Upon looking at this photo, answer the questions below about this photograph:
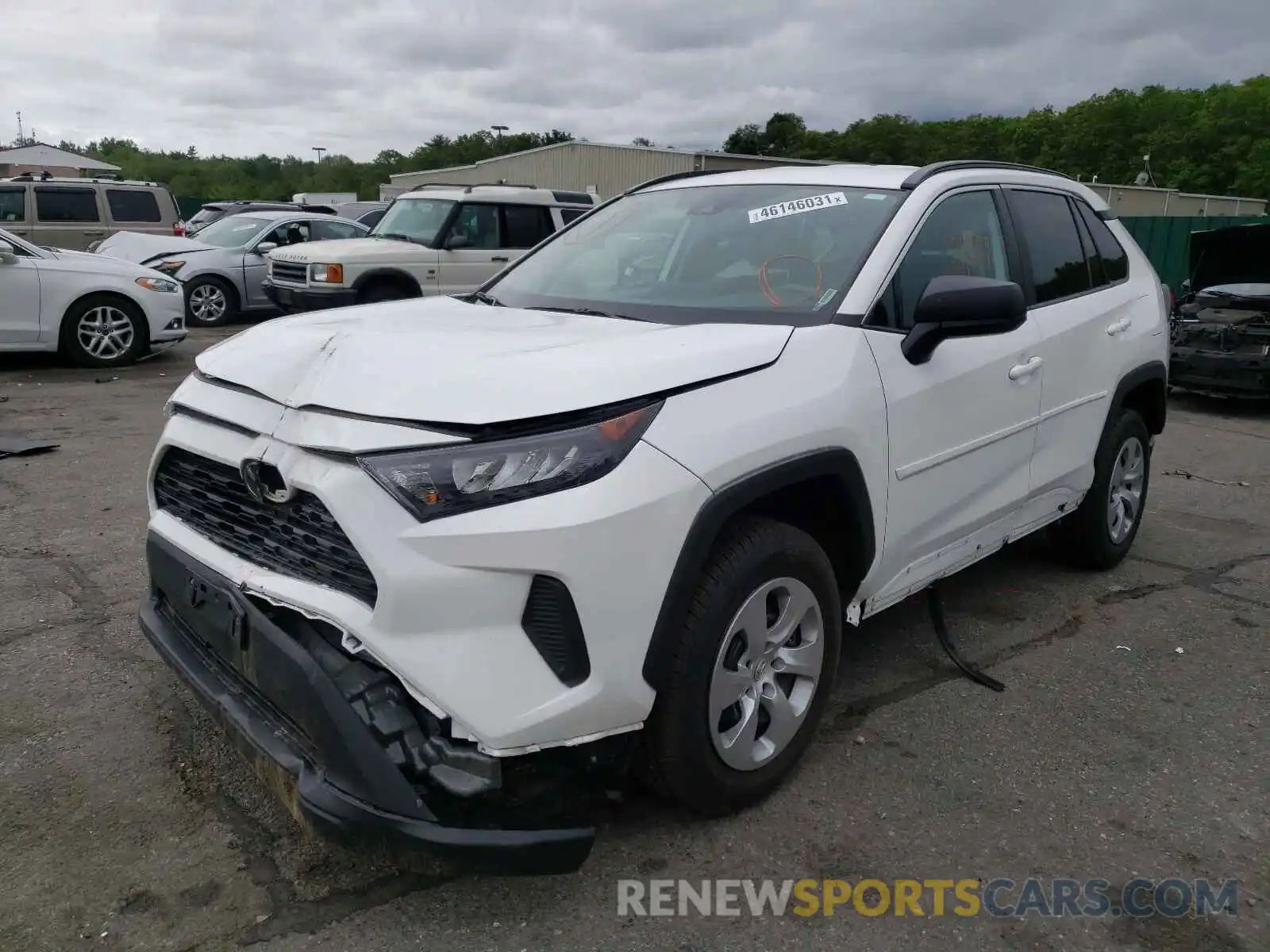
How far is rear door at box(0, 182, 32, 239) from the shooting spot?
1368 cm

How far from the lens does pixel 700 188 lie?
13.0ft

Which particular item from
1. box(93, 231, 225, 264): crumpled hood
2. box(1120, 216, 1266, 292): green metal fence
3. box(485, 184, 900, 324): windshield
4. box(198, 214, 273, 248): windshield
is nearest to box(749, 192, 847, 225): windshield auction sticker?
box(485, 184, 900, 324): windshield

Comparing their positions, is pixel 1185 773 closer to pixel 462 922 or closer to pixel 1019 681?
pixel 1019 681

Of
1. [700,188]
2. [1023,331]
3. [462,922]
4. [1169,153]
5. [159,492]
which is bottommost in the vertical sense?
[462,922]

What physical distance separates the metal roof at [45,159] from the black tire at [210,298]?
35121mm

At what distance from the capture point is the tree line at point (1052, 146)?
201 ft

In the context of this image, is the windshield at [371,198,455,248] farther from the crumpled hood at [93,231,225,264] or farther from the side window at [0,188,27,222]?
the side window at [0,188,27,222]

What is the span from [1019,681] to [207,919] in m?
2.86

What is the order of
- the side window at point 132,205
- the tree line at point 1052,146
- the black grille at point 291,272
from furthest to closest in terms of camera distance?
the tree line at point 1052,146 → the side window at point 132,205 → the black grille at point 291,272

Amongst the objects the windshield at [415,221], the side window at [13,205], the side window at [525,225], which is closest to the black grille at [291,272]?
the windshield at [415,221]

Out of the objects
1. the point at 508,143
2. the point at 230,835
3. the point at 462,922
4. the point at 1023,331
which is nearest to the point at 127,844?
the point at 230,835

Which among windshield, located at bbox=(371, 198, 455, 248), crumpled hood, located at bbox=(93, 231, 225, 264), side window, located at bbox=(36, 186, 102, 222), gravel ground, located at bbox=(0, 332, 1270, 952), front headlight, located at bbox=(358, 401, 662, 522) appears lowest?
gravel ground, located at bbox=(0, 332, 1270, 952)

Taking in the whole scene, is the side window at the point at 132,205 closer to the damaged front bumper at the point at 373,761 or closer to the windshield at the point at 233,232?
the windshield at the point at 233,232

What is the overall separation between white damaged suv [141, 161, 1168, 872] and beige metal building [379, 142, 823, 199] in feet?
80.1
